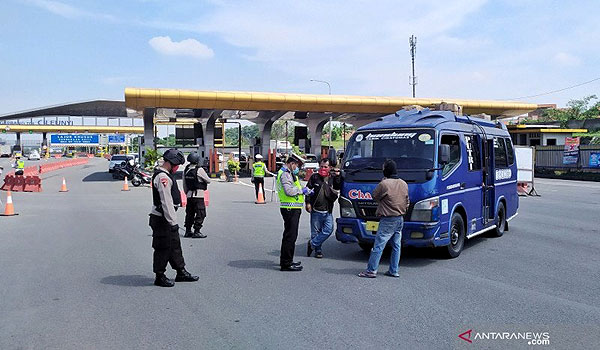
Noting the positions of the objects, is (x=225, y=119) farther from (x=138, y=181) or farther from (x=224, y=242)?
(x=224, y=242)

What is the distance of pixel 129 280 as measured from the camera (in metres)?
7.48

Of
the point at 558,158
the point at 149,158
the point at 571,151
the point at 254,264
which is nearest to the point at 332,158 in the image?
the point at 254,264

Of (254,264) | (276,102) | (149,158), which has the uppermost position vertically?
(276,102)

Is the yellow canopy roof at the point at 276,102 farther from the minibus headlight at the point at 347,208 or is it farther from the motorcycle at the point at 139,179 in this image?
the minibus headlight at the point at 347,208

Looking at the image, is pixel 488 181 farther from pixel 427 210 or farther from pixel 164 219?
pixel 164 219

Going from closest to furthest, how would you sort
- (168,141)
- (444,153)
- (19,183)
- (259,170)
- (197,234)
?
(444,153), (197,234), (259,170), (19,183), (168,141)

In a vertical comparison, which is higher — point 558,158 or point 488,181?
point 488,181

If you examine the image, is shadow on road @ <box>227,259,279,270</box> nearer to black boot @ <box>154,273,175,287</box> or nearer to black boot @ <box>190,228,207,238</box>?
black boot @ <box>154,273,175,287</box>

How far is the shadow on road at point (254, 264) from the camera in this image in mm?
8320

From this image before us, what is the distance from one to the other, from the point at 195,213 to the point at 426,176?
5.42m

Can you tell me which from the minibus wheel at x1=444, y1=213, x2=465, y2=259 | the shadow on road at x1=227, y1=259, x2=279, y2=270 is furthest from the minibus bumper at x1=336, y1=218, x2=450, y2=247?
the shadow on road at x1=227, y1=259, x2=279, y2=270

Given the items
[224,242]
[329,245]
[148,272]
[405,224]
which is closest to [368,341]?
[405,224]

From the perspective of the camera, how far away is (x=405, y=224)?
8.33 meters

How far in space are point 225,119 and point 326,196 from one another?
3766 cm
